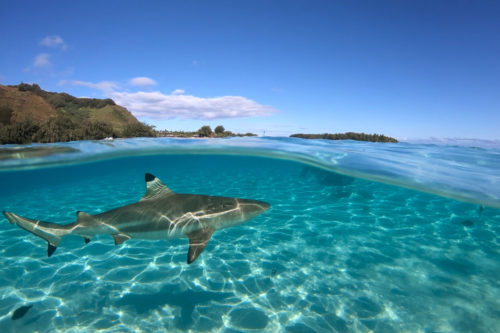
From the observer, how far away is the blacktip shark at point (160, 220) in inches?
174

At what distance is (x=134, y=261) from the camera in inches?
249

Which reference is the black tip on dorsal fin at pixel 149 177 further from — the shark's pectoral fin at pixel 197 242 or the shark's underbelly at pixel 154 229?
the shark's pectoral fin at pixel 197 242

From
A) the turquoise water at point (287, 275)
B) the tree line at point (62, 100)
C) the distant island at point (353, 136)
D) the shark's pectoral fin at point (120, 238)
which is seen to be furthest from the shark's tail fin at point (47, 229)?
the tree line at point (62, 100)

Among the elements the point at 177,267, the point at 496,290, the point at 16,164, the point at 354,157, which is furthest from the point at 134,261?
the point at 16,164

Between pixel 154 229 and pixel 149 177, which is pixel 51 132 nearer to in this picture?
pixel 149 177

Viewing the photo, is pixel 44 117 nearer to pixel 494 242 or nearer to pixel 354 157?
pixel 354 157

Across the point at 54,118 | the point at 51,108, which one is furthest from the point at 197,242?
the point at 51,108

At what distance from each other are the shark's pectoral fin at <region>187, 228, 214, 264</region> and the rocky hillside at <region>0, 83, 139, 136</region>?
68.2 ft

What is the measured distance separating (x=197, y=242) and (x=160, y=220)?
3.52 ft

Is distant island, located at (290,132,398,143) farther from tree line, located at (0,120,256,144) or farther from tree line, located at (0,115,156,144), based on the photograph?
tree line, located at (0,115,156,144)

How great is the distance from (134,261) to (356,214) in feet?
28.9

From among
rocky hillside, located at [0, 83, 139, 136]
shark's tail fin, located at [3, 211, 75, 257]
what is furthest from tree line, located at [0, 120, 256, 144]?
shark's tail fin, located at [3, 211, 75, 257]

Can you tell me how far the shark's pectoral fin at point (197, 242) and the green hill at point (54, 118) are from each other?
62.0 feet

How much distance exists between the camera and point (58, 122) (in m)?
18.6
